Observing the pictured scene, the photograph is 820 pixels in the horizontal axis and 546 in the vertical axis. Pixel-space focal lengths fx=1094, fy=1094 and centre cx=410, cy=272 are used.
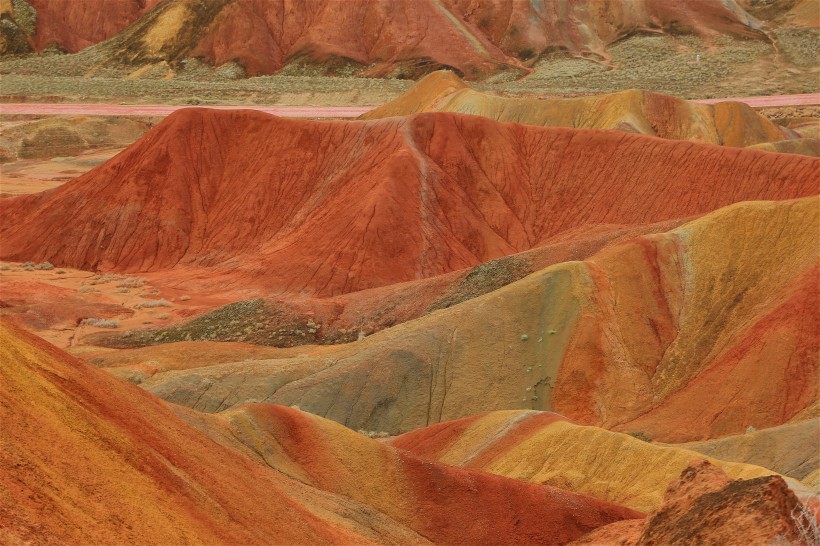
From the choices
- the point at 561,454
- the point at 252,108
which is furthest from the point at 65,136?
the point at 561,454

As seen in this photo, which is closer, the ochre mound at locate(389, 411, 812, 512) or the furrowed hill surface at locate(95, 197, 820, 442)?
the ochre mound at locate(389, 411, 812, 512)

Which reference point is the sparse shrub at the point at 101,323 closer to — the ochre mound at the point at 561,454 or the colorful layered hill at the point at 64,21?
the ochre mound at the point at 561,454

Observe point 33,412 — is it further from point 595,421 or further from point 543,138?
point 543,138

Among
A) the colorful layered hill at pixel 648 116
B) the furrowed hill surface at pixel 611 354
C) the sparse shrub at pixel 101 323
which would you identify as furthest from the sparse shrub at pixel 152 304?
the colorful layered hill at pixel 648 116

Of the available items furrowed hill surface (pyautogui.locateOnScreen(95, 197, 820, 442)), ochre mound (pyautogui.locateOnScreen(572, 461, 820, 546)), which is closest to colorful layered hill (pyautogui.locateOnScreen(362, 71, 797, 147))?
furrowed hill surface (pyautogui.locateOnScreen(95, 197, 820, 442))

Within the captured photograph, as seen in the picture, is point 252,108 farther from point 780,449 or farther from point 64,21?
point 780,449

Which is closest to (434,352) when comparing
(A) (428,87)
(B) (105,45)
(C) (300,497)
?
(C) (300,497)

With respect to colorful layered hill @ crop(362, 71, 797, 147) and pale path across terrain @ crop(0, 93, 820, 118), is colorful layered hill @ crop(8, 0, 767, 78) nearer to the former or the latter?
pale path across terrain @ crop(0, 93, 820, 118)
